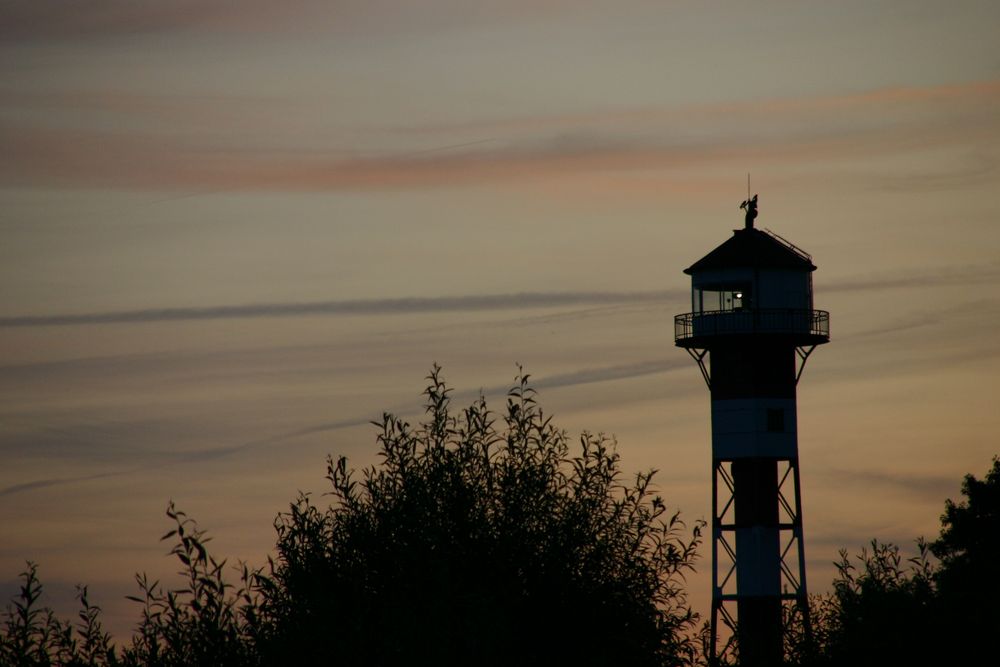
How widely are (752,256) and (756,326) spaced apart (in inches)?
133

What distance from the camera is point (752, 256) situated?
57344mm

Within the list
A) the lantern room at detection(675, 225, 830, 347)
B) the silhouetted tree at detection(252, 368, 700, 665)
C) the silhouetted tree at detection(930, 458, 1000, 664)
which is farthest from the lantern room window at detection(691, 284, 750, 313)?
the silhouetted tree at detection(252, 368, 700, 665)

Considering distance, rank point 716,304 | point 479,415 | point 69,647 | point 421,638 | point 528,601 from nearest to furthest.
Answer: point 421,638, point 69,647, point 528,601, point 479,415, point 716,304

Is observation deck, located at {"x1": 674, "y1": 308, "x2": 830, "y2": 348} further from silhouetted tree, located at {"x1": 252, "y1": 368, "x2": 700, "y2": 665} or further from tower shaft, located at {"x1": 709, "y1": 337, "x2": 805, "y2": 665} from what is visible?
silhouetted tree, located at {"x1": 252, "y1": 368, "x2": 700, "y2": 665}

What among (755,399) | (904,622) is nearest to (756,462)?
(755,399)

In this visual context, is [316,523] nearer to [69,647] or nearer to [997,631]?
[69,647]

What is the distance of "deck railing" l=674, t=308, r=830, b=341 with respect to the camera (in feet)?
183

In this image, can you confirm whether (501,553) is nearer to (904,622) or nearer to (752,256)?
(904,622)

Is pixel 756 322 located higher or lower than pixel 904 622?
higher

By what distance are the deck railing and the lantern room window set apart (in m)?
0.32

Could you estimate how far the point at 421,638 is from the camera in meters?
21.6

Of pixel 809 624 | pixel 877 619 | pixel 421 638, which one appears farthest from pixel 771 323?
pixel 421 638

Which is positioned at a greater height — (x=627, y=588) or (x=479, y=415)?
(x=479, y=415)

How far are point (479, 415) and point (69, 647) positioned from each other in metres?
8.94
